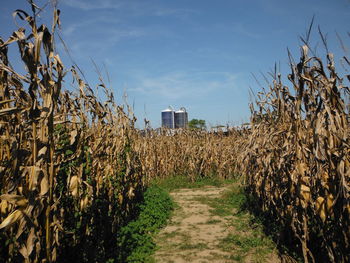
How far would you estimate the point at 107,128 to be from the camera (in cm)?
504

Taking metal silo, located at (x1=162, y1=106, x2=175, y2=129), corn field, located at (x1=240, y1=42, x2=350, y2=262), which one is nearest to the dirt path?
corn field, located at (x1=240, y1=42, x2=350, y2=262)

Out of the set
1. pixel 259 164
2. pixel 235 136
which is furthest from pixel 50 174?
pixel 235 136

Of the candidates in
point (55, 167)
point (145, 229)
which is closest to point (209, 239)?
point (145, 229)

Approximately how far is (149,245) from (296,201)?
2.51m

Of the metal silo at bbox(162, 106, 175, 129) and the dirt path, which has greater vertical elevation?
the metal silo at bbox(162, 106, 175, 129)

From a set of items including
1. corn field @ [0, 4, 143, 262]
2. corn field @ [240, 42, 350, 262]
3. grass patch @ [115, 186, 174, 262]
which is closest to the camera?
corn field @ [0, 4, 143, 262]

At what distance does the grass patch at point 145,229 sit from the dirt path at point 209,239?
0.19 meters

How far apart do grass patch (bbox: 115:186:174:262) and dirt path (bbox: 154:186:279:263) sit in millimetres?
190

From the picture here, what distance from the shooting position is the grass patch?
4152 mm

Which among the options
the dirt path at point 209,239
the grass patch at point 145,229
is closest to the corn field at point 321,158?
the dirt path at point 209,239

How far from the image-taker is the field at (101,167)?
2.21 meters

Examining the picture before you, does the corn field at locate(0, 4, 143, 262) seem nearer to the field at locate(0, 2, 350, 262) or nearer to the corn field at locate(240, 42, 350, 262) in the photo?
the field at locate(0, 2, 350, 262)

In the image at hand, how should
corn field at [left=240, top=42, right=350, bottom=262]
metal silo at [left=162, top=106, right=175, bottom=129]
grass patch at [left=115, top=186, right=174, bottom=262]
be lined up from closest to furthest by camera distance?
1. corn field at [left=240, top=42, right=350, bottom=262]
2. grass patch at [left=115, top=186, right=174, bottom=262]
3. metal silo at [left=162, top=106, right=175, bottom=129]

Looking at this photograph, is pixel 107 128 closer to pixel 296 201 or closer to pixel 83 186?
pixel 83 186
